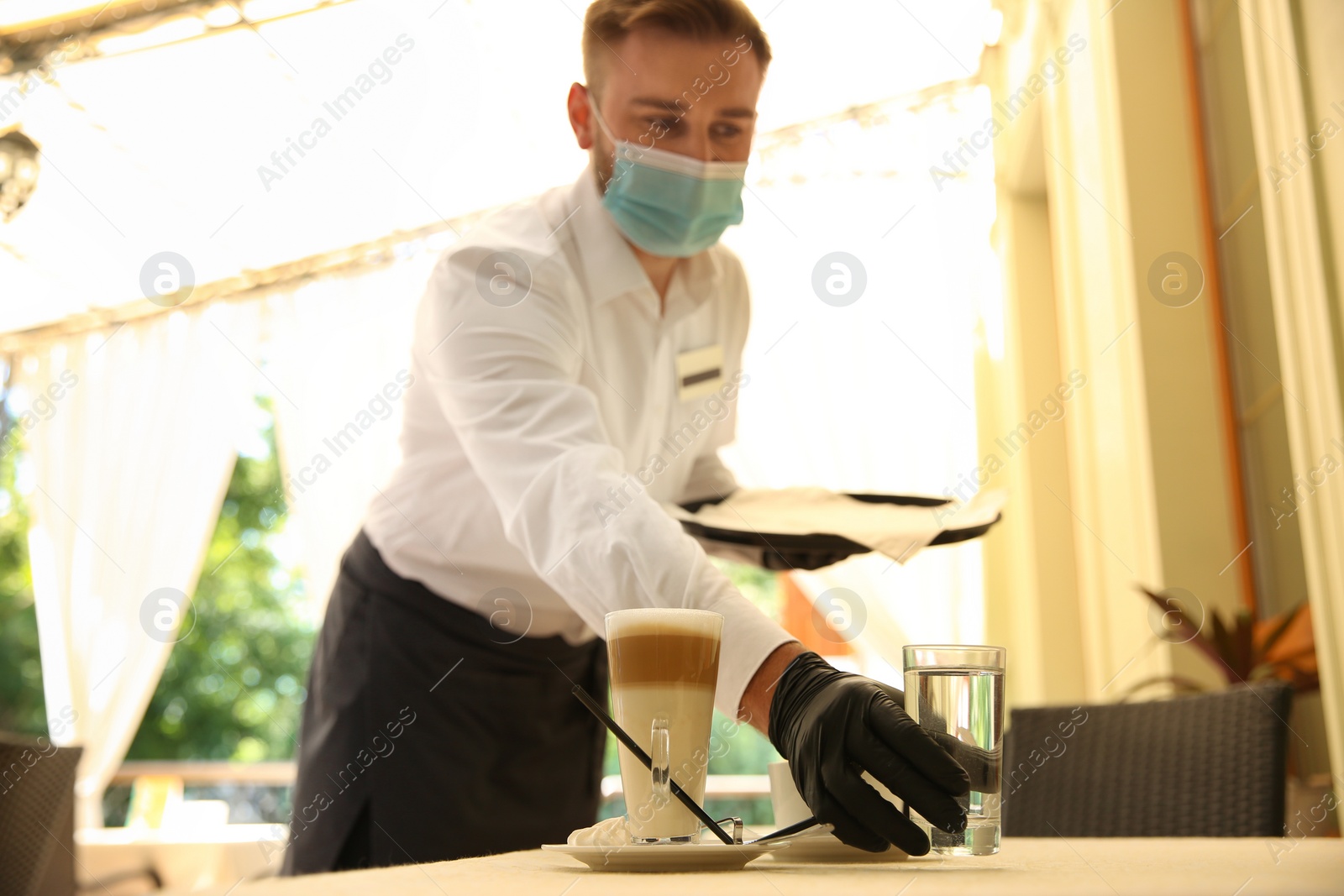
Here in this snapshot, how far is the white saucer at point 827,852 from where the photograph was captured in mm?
773

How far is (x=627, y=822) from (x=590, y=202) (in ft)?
3.44

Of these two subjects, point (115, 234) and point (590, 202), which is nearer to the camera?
point (590, 202)

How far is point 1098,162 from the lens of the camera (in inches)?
115

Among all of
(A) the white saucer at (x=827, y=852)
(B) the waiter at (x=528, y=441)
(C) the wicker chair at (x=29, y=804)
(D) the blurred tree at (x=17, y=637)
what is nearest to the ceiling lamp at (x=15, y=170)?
(C) the wicker chair at (x=29, y=804)

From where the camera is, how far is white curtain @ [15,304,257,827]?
5.98 metres

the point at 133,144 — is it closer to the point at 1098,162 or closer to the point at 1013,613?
the point at 1098,162

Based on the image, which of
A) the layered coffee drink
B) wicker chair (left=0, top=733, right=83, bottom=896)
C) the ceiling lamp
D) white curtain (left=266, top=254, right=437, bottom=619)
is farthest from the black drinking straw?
white curtain (left=266, top=254, right=437, bottom=619)

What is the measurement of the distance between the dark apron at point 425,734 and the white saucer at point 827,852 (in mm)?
832

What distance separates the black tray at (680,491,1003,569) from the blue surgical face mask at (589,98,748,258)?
1.40 feet

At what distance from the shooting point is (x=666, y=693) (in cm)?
74

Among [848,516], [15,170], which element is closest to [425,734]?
[848,516]

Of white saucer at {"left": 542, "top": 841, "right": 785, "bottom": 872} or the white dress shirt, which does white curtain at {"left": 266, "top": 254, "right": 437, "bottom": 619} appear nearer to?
the white dress shirt

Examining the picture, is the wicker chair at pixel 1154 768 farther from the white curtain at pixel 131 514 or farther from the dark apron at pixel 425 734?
the white curtain at pixel 131 514

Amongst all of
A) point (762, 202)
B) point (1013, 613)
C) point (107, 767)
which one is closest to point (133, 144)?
point (762, 202)
